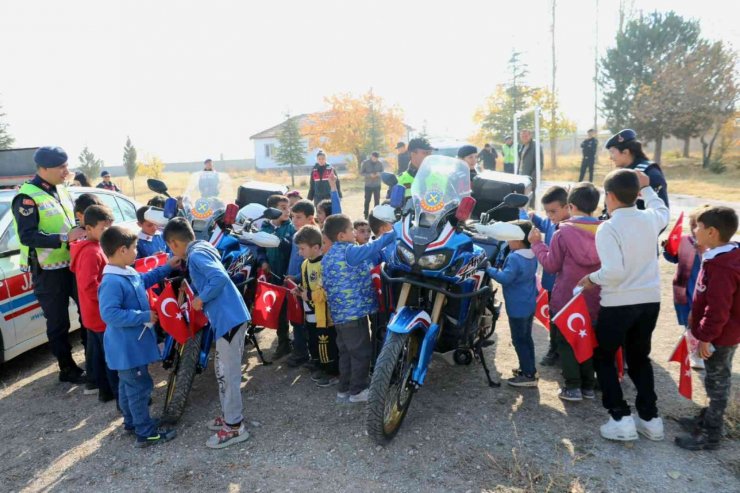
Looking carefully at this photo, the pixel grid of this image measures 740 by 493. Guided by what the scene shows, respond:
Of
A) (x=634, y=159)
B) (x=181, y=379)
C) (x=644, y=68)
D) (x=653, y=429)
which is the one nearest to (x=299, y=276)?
(x=181, y=379)

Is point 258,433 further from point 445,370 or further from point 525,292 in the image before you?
point 525,292

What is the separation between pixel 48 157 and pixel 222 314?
2.32 meters

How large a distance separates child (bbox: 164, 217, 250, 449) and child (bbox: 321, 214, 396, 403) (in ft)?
2.24

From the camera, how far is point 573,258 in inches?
140

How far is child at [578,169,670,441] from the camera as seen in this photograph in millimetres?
2969

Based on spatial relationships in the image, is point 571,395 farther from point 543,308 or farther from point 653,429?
point 543,308

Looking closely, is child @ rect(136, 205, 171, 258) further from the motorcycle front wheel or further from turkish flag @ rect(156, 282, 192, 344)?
the motorcycle front wheel

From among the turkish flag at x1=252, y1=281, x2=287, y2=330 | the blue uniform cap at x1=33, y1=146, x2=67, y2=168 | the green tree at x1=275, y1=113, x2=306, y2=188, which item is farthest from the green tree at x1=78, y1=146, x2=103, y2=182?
the turkish flag at x1=252, y1=281, x2=287, y2=330

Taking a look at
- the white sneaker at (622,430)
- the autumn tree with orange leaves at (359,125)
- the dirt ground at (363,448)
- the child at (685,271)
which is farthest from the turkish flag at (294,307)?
the autumn tree with orange leaves at (359,125)

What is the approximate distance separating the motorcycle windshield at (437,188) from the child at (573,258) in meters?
0.62

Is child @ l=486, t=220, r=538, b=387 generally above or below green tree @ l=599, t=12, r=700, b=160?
below

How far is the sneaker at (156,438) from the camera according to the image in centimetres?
342

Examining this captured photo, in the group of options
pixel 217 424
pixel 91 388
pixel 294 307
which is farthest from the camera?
pixel 294 307

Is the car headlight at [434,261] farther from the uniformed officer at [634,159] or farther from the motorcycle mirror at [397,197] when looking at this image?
the uniformed officer at [634,159]
